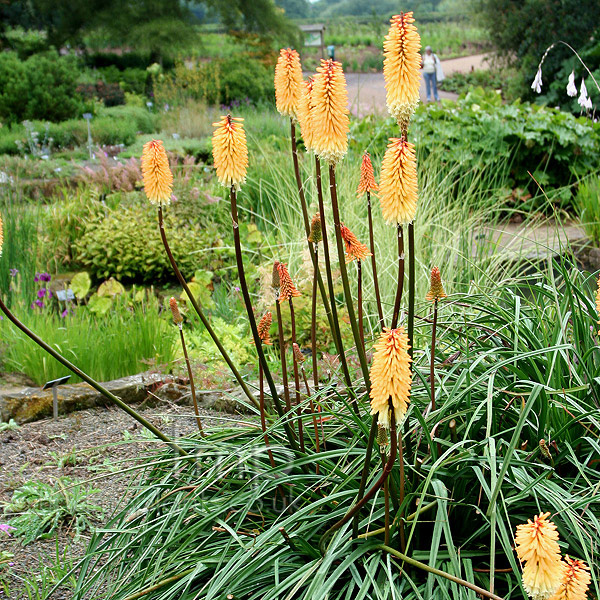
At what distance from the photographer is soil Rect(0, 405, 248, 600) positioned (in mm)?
2479

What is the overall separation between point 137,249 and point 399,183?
15.1ft

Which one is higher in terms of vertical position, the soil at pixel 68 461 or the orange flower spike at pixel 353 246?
the orange flower spike at pixel 353 246

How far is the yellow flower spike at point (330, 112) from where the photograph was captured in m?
1.68

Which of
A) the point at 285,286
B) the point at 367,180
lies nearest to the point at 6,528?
the point at 285,286

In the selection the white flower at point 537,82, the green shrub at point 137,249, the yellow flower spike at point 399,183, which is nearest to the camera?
the yellow flower spike at point 399,183

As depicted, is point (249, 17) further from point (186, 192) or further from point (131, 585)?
point (131, 585)

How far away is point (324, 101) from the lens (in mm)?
1690

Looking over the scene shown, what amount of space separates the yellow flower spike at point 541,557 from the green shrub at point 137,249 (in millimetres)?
4845

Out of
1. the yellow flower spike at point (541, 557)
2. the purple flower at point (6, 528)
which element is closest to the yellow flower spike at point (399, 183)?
the yellow flower spike at point (541, 557)

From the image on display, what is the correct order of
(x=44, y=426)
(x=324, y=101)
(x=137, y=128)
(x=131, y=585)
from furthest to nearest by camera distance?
1. (x=137, y=128)
2. (x=44, y=426)
3. (x=131, y=585)
4. (x=324, y=101)

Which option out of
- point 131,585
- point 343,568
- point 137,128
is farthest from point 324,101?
point 137,128

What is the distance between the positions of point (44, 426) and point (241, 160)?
2267mm

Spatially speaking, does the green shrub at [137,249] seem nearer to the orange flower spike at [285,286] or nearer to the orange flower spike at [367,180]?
the orange flower spike at [285,286]

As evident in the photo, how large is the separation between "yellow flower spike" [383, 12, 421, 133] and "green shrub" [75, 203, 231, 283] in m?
4.28
